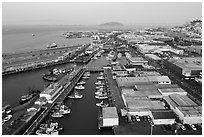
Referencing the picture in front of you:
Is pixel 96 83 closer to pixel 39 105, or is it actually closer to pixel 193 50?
pixel 39 105

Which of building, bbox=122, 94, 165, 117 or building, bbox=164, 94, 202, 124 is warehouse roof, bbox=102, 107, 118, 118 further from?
building, bbox=164, 94, 202, 124

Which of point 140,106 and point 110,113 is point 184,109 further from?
point 110,113

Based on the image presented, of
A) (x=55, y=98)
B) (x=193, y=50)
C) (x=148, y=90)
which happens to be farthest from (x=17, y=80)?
(x=193, y=50)

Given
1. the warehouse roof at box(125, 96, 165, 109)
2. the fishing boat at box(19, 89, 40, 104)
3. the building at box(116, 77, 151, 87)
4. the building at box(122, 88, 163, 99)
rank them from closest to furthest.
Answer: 1. the warehouse roof at box(125, 96, 165, 109)
2. the building at box(122, 88, 163, 99)
3. the fishing boat at box(19, 89, 40, 104)
4. the building at box(116, 77, 151, 87)

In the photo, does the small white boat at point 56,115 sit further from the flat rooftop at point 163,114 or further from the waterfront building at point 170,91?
the waterfront building at point 170,91

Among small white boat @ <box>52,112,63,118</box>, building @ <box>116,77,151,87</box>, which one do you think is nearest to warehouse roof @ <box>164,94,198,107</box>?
building @ <box>116,77,151,87</box>

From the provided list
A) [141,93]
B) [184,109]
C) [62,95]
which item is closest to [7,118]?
[62,95]
